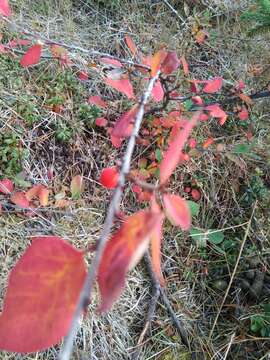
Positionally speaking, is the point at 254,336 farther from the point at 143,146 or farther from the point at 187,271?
the point at 143,146

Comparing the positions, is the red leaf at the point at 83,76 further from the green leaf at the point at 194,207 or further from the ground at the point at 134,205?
the green leaf at the point at 194,207

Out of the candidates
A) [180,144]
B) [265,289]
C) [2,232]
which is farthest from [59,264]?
[265,289]

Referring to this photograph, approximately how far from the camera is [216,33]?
2.23 m

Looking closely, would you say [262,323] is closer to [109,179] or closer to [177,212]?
[109,179]

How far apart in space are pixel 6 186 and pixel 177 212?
985 mm

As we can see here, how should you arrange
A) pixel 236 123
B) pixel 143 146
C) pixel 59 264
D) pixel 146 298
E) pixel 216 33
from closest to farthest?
pixel 59 264 < pixel 146 298 < pixel 143 146 < pixel 236 123 < pixel 216 33

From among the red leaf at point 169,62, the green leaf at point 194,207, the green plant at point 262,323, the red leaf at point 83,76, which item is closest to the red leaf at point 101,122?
the red leaf at point 83,76

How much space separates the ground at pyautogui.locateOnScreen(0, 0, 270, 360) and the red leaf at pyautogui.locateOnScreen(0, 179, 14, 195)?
1.2 inches

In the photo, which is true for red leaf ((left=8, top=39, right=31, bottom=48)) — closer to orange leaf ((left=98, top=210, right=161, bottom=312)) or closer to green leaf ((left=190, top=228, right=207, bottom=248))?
green leaf ((left=190, top=228, right=207, bottom=248))

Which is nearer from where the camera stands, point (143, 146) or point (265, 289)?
point (265, 289)

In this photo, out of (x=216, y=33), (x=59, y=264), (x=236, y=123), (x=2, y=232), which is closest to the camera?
(x=59, y=264)

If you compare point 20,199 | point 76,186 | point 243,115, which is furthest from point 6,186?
point 243,115

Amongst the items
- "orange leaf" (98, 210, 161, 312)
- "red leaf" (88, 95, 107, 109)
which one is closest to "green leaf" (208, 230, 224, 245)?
"red leaf" (88, 95, 107, 109)

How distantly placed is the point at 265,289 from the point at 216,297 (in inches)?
6.7
